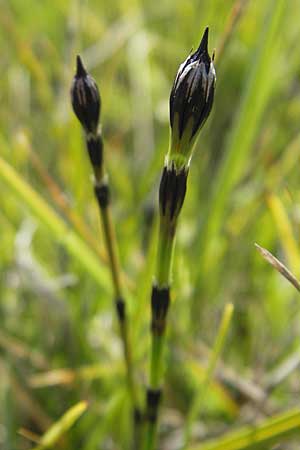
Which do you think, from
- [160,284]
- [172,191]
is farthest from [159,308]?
[172,191]

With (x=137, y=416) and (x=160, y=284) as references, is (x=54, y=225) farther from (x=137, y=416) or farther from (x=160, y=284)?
(x=160, y=284)

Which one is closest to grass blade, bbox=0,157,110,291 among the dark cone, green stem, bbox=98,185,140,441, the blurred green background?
the blurred green background

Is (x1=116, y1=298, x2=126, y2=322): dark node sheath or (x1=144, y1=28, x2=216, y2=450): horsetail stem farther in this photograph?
(x1=116, y1=298, x2=126, y2=322): dark node sheath

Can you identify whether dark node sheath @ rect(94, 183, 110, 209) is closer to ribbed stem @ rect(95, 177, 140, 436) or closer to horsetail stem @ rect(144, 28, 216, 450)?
ribbed stem @ rect(95, 177, 140, 436)

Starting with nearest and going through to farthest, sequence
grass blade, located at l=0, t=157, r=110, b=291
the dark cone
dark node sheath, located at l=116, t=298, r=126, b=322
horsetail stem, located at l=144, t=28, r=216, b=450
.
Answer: horsetail stem, located at l=144, t=28, r=216, b=450 < the dark cone < dark node sheath, located at l=116, t=298, r=126, b=322 < grass blade, located at l=0, t=157, r=110, b=291

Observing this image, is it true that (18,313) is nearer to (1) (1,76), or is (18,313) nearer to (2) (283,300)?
(2) (283,300)

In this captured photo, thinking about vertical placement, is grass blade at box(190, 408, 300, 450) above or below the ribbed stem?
below

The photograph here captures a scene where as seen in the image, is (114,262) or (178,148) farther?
(114,262)
